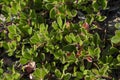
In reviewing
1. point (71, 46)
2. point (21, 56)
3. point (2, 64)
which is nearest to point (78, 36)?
point (71, 46)

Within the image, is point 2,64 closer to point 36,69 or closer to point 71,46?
point 36,69

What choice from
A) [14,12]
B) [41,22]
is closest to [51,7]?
[41,22]

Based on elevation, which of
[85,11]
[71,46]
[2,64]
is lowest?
[2,64]

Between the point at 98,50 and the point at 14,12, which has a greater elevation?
the point at 14,12

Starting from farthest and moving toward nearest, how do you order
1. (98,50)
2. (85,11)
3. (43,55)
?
1. (85,11)
2. (43,55)
3. (98,50)

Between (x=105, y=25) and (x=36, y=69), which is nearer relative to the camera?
(x=36, y=69)

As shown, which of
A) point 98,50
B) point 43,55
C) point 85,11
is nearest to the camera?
point 98,50

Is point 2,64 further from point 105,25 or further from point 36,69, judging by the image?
point 105,25
